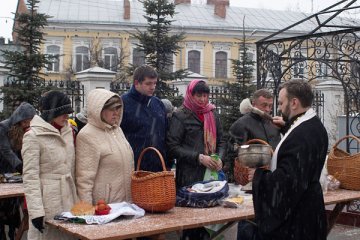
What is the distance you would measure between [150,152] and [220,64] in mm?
32762

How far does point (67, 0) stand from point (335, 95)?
87.9 feet

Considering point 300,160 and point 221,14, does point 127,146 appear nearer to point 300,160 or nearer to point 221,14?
point 300,160

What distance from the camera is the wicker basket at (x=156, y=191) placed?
381 cm

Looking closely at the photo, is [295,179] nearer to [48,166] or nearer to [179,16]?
[48,166]

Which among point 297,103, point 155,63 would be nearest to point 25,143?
point 297,103

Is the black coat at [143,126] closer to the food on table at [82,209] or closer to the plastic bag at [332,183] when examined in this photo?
the food on table at [82,209]

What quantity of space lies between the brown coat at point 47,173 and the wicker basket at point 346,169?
2.50m

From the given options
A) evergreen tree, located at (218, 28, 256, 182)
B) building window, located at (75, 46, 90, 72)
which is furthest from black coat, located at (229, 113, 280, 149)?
building window, located at (75, 46, 90, 72)

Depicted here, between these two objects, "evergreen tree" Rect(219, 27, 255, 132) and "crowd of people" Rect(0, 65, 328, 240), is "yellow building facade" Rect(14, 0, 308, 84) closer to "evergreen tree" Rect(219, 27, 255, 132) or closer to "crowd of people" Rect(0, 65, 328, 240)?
"evergreen tree" Rect(219, 27, 255, 132)

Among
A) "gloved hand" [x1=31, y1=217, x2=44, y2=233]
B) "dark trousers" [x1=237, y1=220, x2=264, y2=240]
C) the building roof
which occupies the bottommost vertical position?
"dark trousers" [x1=237, y1=220, x2=264, y2=240]

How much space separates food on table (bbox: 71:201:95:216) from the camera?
3.69 meters

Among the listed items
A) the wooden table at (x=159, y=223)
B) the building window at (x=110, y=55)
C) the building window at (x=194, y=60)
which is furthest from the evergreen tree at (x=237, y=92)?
the building window at (x=194, y=60)

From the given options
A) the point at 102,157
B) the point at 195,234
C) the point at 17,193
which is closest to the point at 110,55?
the point at 17,193

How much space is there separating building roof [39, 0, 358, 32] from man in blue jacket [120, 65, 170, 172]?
29.7 metres
